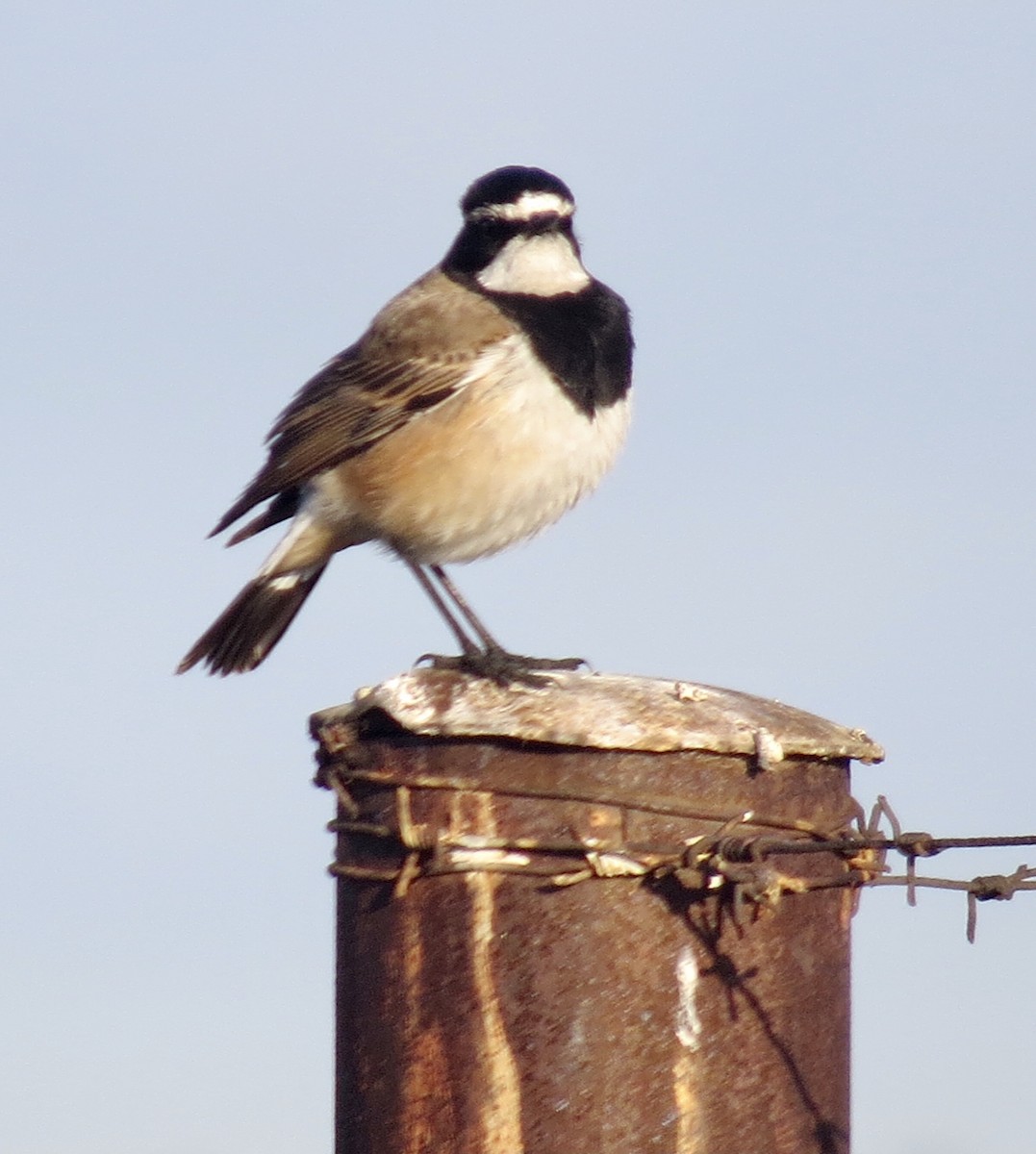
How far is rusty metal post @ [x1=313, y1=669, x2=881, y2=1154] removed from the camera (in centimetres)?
374

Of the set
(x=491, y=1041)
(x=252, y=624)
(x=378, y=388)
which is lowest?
(x=491, y=1041)

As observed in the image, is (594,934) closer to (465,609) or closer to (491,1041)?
(491,1041)

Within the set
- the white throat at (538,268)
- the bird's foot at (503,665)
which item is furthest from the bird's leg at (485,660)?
the white throat at (538,268)

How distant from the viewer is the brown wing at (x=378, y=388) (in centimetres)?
738

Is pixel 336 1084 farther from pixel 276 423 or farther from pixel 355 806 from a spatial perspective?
pixel 276 423

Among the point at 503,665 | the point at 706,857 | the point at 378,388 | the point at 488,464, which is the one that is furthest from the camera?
the point at 378,388

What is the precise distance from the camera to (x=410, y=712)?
3.94 m

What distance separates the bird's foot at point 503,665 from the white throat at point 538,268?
1535 millimetres

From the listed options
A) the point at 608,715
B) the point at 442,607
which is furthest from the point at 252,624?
the point at 608,715

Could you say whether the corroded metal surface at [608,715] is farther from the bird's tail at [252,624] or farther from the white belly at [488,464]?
the bird's tail at [252,624]

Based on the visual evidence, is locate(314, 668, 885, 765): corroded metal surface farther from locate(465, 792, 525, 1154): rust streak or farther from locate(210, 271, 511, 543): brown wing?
locate(210, 271, 511, 543): brown wing

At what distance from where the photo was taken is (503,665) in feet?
16.8

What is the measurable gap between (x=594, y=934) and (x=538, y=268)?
4.40m

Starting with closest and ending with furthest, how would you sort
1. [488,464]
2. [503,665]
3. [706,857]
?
1. [706,857]
2. [503,665]
3. [488,464]
